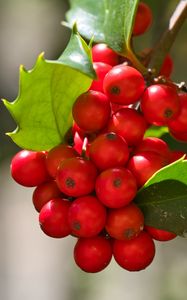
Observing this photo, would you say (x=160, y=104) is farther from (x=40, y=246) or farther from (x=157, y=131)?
(x=40, y=246)

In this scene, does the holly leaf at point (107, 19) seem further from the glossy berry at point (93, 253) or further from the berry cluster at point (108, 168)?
the glossy berry at point (93, 253)

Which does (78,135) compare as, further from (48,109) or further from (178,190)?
(178,190)

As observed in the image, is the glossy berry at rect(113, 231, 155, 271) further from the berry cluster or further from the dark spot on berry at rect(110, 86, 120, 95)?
the dark spot on berry at rect(110, 86, 120, 95)

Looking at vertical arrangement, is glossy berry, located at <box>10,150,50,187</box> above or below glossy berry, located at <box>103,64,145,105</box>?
below

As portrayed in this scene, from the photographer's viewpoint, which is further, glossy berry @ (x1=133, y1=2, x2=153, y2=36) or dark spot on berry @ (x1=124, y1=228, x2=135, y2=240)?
glossy berry @ (x1=133, y1=2, x2=153, y2=36)

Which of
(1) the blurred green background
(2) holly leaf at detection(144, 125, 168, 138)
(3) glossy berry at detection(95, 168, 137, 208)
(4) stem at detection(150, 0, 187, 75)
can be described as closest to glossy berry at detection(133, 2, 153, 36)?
(4) stem at detection(150, 0, 187, 75)

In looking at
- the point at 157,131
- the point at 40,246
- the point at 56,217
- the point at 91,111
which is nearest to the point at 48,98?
the point at 91,111

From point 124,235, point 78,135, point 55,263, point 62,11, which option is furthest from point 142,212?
point 55,263
